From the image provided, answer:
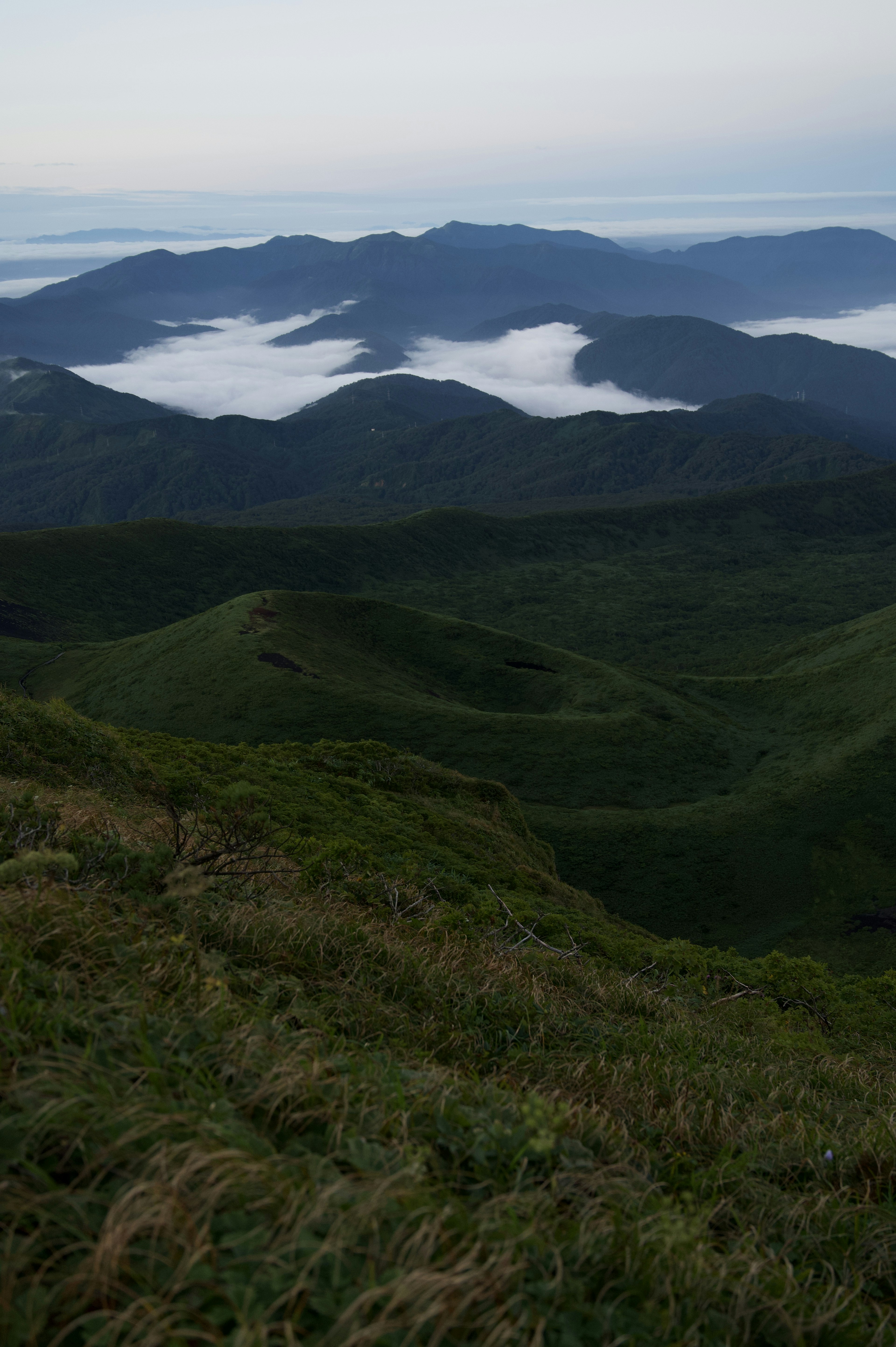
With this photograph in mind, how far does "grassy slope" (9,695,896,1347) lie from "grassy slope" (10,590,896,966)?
52066 millimetres

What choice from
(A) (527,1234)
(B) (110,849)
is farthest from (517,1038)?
(B) (110,849)

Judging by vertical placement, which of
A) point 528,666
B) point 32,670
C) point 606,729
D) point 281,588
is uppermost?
point 32,670

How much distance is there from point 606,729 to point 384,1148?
79.3 meters

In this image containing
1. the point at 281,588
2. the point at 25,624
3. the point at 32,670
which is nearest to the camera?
the point at 32,670

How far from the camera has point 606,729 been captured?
8244cm

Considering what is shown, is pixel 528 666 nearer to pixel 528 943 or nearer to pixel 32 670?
pixel 32 670

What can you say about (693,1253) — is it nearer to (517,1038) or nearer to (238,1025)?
(238,1025)

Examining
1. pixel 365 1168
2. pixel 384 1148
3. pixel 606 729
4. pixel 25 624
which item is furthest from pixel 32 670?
pixel 365 1168

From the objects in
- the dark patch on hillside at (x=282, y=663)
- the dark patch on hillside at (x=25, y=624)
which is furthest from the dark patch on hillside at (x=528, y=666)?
the dark patch on hillside at (x=25, y=624)

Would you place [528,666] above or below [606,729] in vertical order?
above

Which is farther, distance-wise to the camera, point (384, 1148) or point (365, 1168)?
point (384, 1148)

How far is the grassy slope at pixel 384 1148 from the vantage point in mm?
3699

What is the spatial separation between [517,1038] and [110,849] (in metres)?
5.32

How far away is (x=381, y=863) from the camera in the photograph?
20.7 metres
